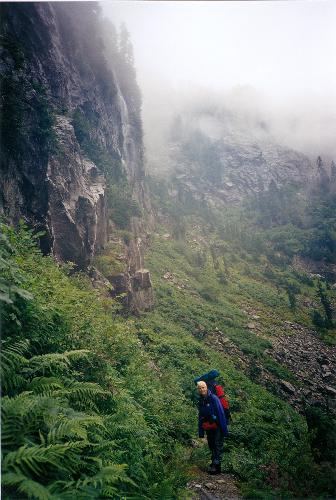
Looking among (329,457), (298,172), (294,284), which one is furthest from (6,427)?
(298,172)

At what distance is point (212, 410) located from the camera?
649 cm

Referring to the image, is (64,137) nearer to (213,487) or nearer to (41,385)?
(41,385)

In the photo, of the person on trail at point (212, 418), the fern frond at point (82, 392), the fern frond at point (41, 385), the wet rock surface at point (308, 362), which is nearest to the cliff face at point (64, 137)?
the fern frond at point (41, 385)

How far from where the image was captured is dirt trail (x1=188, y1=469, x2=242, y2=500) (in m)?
5.78

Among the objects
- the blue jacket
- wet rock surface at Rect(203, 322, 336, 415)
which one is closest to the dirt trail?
the blue jacket

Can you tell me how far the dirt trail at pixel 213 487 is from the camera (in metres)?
5.78

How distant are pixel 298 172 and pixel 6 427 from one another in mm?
109214

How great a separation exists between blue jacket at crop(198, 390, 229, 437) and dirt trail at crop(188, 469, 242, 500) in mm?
852

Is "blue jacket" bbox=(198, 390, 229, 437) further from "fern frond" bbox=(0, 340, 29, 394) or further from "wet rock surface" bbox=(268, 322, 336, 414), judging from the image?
"wet rock surface" bbox=(268, 322, 336, 414)

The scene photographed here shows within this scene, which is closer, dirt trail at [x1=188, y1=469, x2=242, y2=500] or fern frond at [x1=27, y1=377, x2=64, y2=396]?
fern frond at [x1=27, y1=377, x2=64, y2=396]

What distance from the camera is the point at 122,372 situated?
8.48m

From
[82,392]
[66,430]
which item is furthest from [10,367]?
[66,430]

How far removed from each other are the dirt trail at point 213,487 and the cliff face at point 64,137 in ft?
34.4

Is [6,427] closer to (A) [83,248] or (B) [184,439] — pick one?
(B) [184,439]
